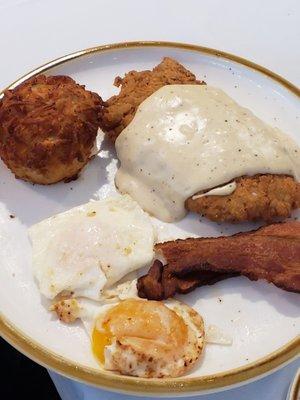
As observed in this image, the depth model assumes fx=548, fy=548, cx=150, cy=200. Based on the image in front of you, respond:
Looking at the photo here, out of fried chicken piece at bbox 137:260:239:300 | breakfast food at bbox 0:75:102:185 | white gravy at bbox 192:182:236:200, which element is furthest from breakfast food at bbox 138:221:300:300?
breakfast food at bbox 0:75:102:185

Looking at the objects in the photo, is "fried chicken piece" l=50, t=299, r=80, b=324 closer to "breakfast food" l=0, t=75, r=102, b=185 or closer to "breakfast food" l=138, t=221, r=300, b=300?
"breakfast food" l=138, t=221, r=300, b=300

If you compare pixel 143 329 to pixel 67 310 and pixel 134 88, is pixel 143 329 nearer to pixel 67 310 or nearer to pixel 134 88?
pixel 67 310

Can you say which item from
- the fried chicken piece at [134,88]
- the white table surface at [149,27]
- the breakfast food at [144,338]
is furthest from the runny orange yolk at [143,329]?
the white table surface at [149,27]

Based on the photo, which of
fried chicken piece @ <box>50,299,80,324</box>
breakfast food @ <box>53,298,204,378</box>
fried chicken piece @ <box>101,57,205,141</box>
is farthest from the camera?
fried chicken piece @ <box>101,57,205,141</box>

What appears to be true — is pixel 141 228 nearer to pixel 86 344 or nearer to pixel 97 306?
pixel 97 306

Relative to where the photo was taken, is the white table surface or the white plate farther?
the white table surface

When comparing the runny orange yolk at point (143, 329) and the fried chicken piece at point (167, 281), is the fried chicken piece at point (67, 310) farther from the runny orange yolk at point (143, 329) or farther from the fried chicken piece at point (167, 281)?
the fried chicken piece at point (167, 281)
